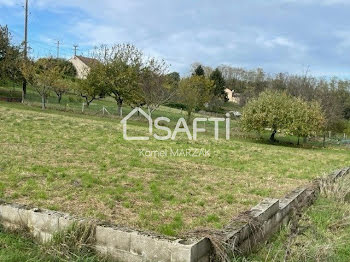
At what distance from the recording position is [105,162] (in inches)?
336

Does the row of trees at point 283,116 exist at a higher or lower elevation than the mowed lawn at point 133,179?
higher

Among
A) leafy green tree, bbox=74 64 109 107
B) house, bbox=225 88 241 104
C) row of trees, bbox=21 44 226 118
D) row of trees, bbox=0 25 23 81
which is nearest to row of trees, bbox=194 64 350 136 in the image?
house, bbox=225 88 241 104

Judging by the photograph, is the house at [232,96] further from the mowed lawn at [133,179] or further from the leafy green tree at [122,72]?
the mowed lawn at [133,179]

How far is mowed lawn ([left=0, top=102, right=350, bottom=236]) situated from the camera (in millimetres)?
5035

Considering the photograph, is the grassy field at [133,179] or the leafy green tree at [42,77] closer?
the grassy field at [133,179]

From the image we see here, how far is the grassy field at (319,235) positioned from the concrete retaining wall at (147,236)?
229 mm

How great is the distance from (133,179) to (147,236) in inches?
153

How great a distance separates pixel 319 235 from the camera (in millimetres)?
4621

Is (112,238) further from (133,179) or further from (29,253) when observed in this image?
(133,179)

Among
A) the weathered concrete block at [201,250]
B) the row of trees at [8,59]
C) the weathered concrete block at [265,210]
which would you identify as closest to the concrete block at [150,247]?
the weathered concrete block at [201,250]

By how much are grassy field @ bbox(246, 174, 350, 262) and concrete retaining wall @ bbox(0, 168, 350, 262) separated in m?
0.23

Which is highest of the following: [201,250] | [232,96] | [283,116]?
[232,96]

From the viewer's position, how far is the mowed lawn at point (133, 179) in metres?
5.04

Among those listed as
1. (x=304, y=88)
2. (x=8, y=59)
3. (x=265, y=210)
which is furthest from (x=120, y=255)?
(x=304, y=88)
